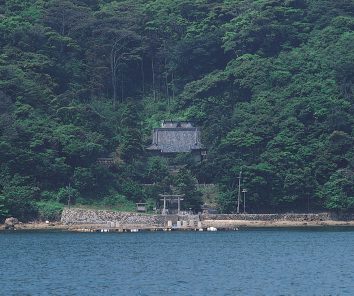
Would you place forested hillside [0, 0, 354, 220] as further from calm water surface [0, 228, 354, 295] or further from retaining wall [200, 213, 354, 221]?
calm water surface [0, 228, 354, 295]

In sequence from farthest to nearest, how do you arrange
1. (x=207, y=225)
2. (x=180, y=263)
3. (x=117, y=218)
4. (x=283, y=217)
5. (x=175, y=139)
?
(x=175, y=139) → (x=283, y=217) → (x=117, y=218) → (x=207, y=225) → (x=180, y=263)

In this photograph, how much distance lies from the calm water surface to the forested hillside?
16.7 ft

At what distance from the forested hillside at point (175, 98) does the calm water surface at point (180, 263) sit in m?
5.10

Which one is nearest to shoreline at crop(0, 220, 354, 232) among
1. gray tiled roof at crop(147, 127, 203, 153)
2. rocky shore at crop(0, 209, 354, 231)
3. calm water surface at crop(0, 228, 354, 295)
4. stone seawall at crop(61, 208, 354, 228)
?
rocky shore at crop(0, 209, 354, 231)

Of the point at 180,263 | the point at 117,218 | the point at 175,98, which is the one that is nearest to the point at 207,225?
the point at 117,218

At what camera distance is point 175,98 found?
364ft

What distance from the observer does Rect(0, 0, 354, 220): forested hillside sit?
91250mm

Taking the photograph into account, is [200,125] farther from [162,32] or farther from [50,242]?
[50,242]

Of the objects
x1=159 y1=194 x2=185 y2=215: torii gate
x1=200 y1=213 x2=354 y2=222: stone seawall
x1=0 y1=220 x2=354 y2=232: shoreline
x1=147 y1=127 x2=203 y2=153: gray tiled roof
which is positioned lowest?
x1=0 y1=220 x2=354 y2=232: shoreline

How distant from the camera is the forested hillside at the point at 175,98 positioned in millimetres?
91250

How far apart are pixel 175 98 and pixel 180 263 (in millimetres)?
47299

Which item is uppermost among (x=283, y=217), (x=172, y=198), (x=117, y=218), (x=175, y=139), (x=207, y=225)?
(x=175, y=139)

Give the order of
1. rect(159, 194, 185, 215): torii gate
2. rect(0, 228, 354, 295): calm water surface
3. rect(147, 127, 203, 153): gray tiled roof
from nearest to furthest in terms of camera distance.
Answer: rect(0, 228, 354, 295): calm water surface, rect(159, 194, 185, 215): torii gate, rect(147, 127, 203, 153): gray tiled roof

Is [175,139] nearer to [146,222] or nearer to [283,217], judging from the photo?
[146,222]
